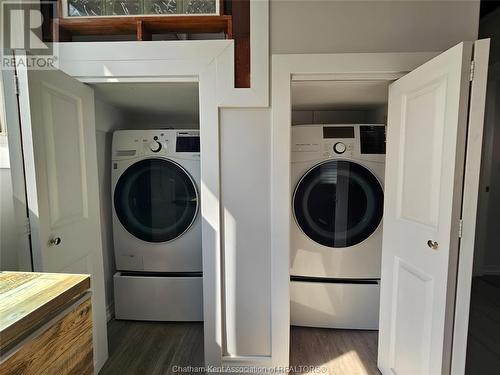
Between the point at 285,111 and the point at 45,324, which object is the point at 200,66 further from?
the point at 45,324

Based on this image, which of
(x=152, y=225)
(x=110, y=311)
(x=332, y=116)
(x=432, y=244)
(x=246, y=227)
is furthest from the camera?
(x=332, y=116)

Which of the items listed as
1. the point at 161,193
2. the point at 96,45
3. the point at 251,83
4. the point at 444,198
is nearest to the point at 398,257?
the point at 444,198

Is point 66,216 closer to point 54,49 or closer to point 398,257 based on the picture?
point 54,49

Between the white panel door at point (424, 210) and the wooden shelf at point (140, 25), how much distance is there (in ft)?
3.23

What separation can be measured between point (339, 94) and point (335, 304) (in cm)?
150

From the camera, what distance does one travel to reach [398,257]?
1.33 m

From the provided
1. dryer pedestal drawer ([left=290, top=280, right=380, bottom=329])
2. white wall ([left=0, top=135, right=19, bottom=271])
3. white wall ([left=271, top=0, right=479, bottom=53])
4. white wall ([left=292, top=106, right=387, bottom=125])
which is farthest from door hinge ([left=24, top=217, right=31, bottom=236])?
white wall ([left=292, top=106, right=387, bottom=125])

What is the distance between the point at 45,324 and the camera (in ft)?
2.28

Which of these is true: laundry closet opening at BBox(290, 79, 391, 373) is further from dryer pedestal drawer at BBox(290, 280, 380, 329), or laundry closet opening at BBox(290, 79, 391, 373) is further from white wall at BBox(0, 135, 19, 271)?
white wall at BBox(0, 135, 19, 271)

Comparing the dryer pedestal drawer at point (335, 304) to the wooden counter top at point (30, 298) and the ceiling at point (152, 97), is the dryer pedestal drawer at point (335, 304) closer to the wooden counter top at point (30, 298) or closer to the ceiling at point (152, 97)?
the wooden counter top at point (30, 298)

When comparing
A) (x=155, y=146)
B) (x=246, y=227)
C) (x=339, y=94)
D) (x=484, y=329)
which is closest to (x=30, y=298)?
(x=246, y=227)

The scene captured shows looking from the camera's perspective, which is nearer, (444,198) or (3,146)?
(444,198)

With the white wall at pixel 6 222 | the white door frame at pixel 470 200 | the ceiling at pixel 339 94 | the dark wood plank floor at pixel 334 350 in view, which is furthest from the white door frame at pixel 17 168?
the white door frame at pixel 470 200

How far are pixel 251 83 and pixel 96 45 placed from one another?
838mm
